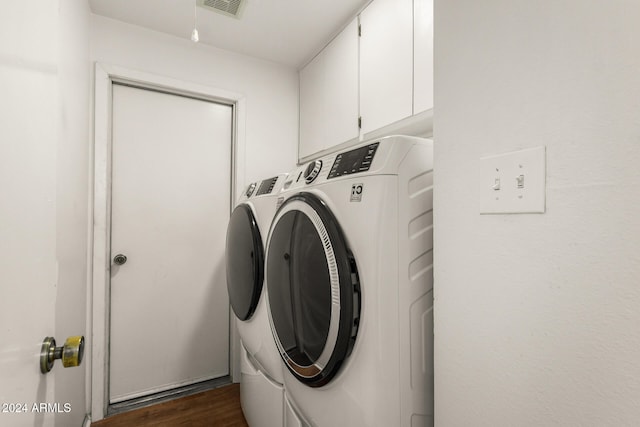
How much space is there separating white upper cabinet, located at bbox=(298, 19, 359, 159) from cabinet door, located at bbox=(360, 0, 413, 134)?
0.09 metres

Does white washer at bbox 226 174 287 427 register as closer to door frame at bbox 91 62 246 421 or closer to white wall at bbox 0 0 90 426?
white wall at bbox 0 0 90 426

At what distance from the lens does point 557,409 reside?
53 cm

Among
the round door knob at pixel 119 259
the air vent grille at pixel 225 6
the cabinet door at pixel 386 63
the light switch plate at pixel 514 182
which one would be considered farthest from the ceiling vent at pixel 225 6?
the light switch plate at pixel 514 182

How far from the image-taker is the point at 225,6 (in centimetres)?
171

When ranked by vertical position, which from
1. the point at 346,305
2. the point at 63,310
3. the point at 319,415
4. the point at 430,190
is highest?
the point at 430,190

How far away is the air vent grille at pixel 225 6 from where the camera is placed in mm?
1679

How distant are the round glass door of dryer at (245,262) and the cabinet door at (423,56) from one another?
932 millimetres

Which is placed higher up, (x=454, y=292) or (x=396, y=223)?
(x=396, y=223)

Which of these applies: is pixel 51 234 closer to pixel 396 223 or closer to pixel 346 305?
pixel 346 305

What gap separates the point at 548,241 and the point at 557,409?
0.97 ft

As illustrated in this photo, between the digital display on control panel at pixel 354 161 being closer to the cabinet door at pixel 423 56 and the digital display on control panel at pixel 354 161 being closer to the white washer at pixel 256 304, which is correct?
the white washer at pixel 256 304

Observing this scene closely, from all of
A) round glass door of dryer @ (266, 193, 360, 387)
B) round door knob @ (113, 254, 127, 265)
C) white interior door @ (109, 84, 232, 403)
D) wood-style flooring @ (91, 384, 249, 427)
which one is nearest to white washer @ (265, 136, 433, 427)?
round glass door of dryer @ (266, 193, 360, 387)

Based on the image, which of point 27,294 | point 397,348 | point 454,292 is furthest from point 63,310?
point 454,292

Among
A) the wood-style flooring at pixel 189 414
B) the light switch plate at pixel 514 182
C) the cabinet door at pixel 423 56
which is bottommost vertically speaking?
the wood-style flooring at pixel 189 414
